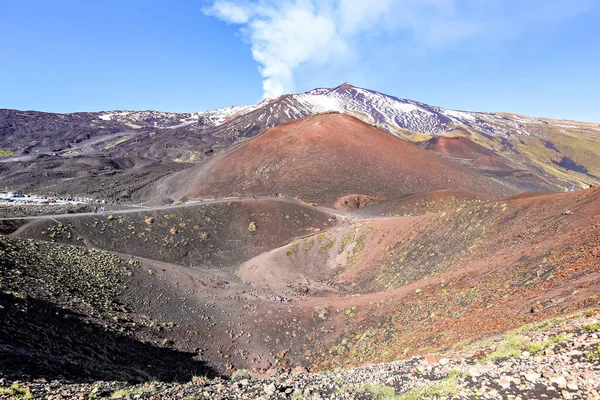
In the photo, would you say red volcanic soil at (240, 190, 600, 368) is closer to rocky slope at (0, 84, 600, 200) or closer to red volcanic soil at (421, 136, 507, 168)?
rocky slope at (0, 84, 600, 200)

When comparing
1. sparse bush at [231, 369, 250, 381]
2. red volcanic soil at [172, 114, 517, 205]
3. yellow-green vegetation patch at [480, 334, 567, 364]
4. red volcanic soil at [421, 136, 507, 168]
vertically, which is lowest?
sparse bush at [231, 369, 250, 381]

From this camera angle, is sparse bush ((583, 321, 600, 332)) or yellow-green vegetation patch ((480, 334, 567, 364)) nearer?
sparse bush ((583, 321, 600, 332))

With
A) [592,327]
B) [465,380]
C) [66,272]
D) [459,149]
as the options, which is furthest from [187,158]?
[592,327]

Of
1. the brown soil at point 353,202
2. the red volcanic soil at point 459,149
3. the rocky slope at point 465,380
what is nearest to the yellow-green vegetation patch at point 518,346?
the rocky slope at point 465,380

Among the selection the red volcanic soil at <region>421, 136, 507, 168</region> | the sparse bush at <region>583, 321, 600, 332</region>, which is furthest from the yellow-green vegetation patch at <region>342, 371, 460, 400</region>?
the red volcanic soil at <region>421, 136, 507, 168</region>

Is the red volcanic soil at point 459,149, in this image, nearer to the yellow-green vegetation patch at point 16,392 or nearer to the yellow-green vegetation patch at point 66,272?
the yellow-green vegetation patch at point 66,272

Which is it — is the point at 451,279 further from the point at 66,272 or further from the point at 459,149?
the point at 459,149

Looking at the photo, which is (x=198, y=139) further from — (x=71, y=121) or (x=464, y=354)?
(x=464, y=354)

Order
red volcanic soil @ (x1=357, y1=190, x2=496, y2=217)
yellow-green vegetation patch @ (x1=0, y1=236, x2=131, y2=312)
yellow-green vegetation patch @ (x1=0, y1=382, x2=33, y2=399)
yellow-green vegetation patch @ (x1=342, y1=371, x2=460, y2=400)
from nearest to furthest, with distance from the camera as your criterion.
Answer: yellow-green vegetation patch @ (x1=342, y1=371, x2=460, y2=400), yellow-green vegetation patch @ (x1=0, y1=382, x2=33, y2=399), yellow-green vegetation patch @ (x1=0, y1=236, x2=131, y2=312), red volcanic soil @ (x1=357, y1=190, x2=496, y2=217)
